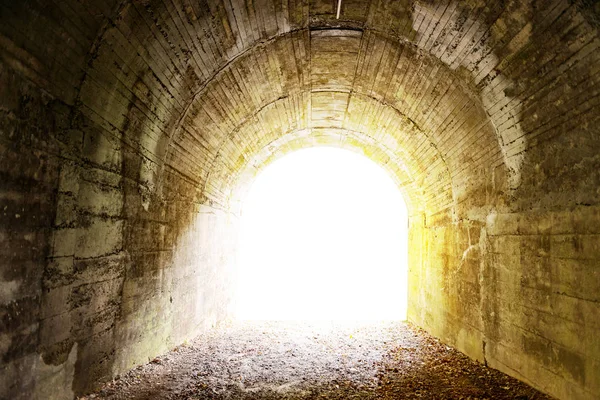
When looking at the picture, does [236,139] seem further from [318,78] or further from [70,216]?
[70,216]

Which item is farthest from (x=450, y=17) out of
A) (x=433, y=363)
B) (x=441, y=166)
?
(x=433, y=363)

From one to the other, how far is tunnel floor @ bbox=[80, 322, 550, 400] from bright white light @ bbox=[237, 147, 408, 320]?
1052 cm

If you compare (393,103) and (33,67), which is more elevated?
(393,103)

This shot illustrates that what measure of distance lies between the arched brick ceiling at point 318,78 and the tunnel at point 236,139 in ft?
0.09

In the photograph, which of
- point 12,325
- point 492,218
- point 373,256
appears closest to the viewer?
point 12,325

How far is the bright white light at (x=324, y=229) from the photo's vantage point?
18.9 m

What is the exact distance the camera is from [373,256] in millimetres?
19688

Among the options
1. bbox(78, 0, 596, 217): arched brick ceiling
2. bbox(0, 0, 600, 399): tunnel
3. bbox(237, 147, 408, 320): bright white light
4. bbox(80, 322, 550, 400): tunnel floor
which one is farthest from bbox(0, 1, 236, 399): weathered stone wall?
bbox(237, 147, 408, 320): bright white light

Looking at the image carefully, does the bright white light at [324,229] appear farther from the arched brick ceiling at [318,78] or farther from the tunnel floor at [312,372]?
the arched brick ceiling at [318,78]

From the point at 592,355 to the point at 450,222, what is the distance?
12.1 ft

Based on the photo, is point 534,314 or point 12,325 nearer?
point 12,325

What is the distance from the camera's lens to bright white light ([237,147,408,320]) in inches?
744

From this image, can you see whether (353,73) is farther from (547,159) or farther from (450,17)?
(547,159)

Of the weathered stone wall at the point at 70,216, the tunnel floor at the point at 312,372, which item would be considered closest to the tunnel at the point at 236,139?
the weathered stone wall at the point at 70,216
